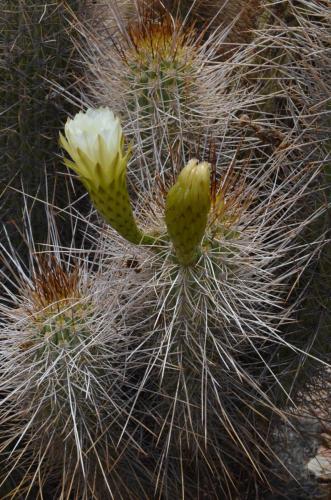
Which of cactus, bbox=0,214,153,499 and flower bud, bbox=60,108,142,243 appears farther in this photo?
cactus, bbox=0,214,153,499

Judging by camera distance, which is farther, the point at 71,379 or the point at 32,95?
the point at 32,95

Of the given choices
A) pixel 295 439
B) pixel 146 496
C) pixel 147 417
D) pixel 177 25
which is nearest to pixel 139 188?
pixel 177 25

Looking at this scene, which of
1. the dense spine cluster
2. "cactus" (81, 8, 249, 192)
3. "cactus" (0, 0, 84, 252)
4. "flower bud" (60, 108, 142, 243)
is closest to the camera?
"flower bud" (60, 108, 142, 243)

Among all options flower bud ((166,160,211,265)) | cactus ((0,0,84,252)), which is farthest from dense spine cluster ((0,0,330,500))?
cactus ((0,0,84,252))

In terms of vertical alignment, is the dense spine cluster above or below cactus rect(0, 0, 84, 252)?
below

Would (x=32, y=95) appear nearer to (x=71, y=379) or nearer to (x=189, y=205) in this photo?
(x=71, y=379)

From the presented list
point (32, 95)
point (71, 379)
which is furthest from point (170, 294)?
point (32, 95)

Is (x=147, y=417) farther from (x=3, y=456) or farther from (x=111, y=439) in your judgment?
(x=3, y=456)

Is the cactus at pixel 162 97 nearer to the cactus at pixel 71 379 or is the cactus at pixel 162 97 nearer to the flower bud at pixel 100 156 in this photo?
the cactus at pixel 71 379

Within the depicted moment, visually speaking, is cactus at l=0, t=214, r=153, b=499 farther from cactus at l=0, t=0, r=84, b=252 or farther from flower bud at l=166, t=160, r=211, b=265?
cactus at l=0, t=0, r=84, b=252
